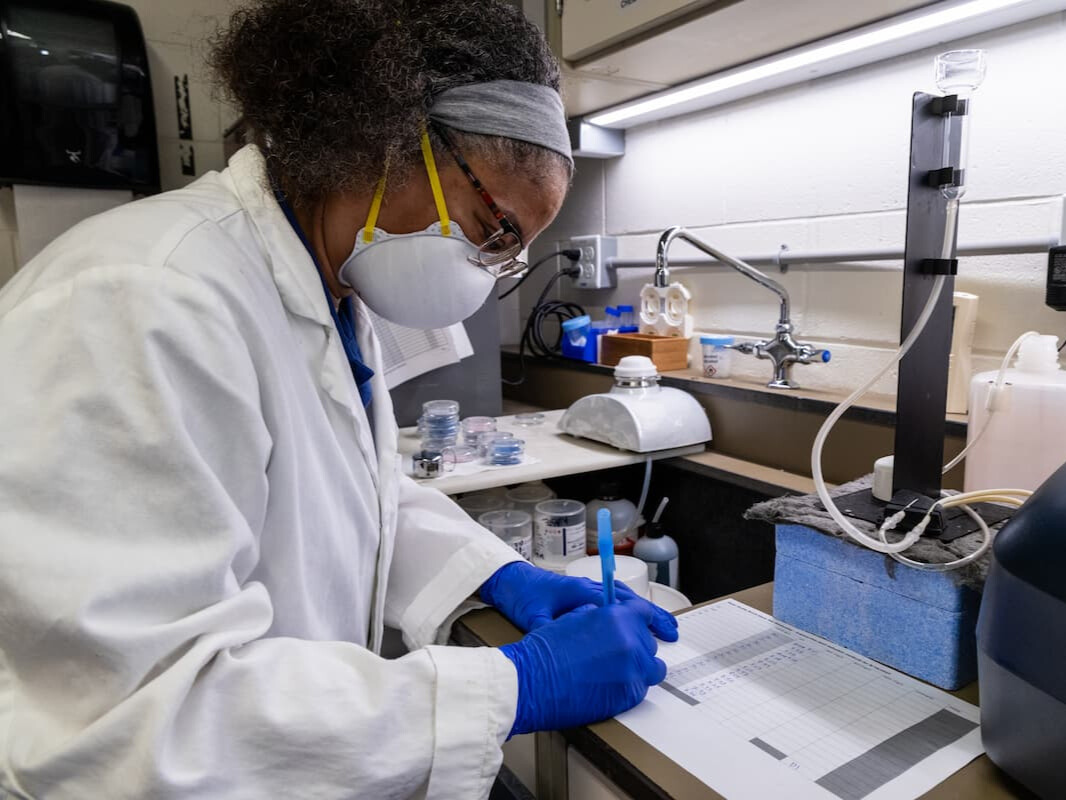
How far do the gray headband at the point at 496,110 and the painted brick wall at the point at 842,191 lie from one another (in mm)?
940

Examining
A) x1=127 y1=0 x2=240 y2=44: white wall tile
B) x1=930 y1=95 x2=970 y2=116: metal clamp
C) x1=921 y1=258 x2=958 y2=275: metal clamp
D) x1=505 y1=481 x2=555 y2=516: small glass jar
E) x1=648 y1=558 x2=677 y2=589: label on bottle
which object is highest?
x1=127 y1=0 x2=240 y2=44: white wall tile

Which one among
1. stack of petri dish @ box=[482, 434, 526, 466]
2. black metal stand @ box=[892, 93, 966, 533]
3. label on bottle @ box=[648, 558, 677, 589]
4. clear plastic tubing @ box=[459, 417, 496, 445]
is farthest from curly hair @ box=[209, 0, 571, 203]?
label on bottle @ box=[648, 558, 677, 589]

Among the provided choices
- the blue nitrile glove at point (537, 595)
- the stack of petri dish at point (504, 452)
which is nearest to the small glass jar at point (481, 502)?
the stack of petri dish at point (504, 452)

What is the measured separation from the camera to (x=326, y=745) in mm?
574

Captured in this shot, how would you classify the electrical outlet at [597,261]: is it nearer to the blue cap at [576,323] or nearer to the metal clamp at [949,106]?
the blue cap at [576,323]

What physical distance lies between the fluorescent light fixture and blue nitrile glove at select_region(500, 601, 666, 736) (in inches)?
45.0

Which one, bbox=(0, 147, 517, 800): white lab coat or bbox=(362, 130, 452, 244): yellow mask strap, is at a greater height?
bbox=(362, 130, 452, 244): yellow mask strap

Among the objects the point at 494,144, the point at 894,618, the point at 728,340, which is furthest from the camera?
the point at 728,340

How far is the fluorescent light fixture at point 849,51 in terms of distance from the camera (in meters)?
1.17

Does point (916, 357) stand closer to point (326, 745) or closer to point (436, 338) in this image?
point (326, 745)

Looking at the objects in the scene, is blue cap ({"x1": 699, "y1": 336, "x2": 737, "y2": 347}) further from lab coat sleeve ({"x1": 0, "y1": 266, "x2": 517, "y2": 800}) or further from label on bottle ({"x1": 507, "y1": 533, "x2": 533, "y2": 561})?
lab coat sleeve ({"x1": 0, "y1": 266, "x2": 517, "y2": 800})

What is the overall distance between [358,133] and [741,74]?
1067mm

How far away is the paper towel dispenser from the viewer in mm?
1750

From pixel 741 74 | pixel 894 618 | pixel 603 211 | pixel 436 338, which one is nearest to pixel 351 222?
pixel 894 618
